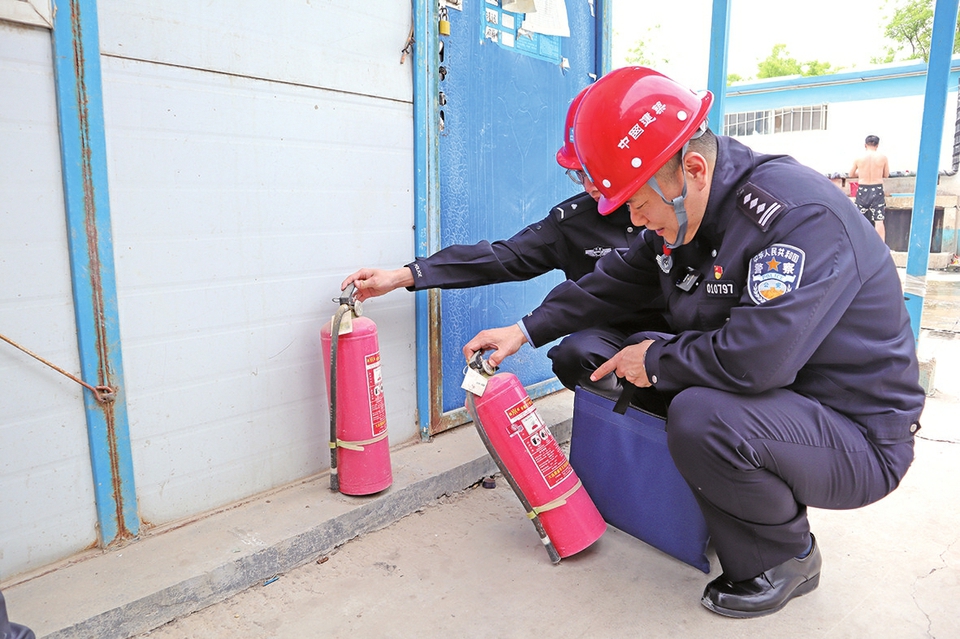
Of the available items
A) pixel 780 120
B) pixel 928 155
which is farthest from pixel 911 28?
pixel 928 155

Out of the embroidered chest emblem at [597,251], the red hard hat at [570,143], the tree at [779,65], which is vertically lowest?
the embroidered chest emblem at [597,251]

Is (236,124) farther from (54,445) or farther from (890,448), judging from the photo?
(890,448)

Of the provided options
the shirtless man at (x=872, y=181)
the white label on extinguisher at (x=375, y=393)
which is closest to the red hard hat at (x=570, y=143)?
the white label on extinguisher at (x=375, y=393)

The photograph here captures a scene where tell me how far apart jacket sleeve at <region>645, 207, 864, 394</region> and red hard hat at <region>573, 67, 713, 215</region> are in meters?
0.36

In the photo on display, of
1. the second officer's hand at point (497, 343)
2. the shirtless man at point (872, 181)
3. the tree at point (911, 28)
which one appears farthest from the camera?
the tree at point (911, 28)

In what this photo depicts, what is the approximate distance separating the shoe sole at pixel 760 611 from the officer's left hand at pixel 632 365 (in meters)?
0.65

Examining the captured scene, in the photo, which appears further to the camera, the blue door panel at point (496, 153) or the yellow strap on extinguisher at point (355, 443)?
Result: the blue door panel at point (496, 153)

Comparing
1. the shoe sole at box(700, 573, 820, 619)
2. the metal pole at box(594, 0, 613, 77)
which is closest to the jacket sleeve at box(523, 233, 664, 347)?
the shoe sole at box(700, 573, 820, 619)

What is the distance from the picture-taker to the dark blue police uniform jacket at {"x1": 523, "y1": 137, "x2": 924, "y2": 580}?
1.71 meters

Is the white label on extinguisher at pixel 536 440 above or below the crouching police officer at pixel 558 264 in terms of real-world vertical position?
below

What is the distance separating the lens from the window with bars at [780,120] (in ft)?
54.1

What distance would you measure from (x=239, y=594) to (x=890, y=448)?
189cm

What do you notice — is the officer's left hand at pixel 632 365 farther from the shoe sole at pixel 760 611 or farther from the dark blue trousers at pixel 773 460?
the shoe sole at pixel 760 611

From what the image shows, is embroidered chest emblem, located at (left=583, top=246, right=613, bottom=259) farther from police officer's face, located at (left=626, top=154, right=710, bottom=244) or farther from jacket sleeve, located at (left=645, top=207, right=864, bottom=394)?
jacket sleeve, located at (left=645, top=207, right=864, bottom=394)
